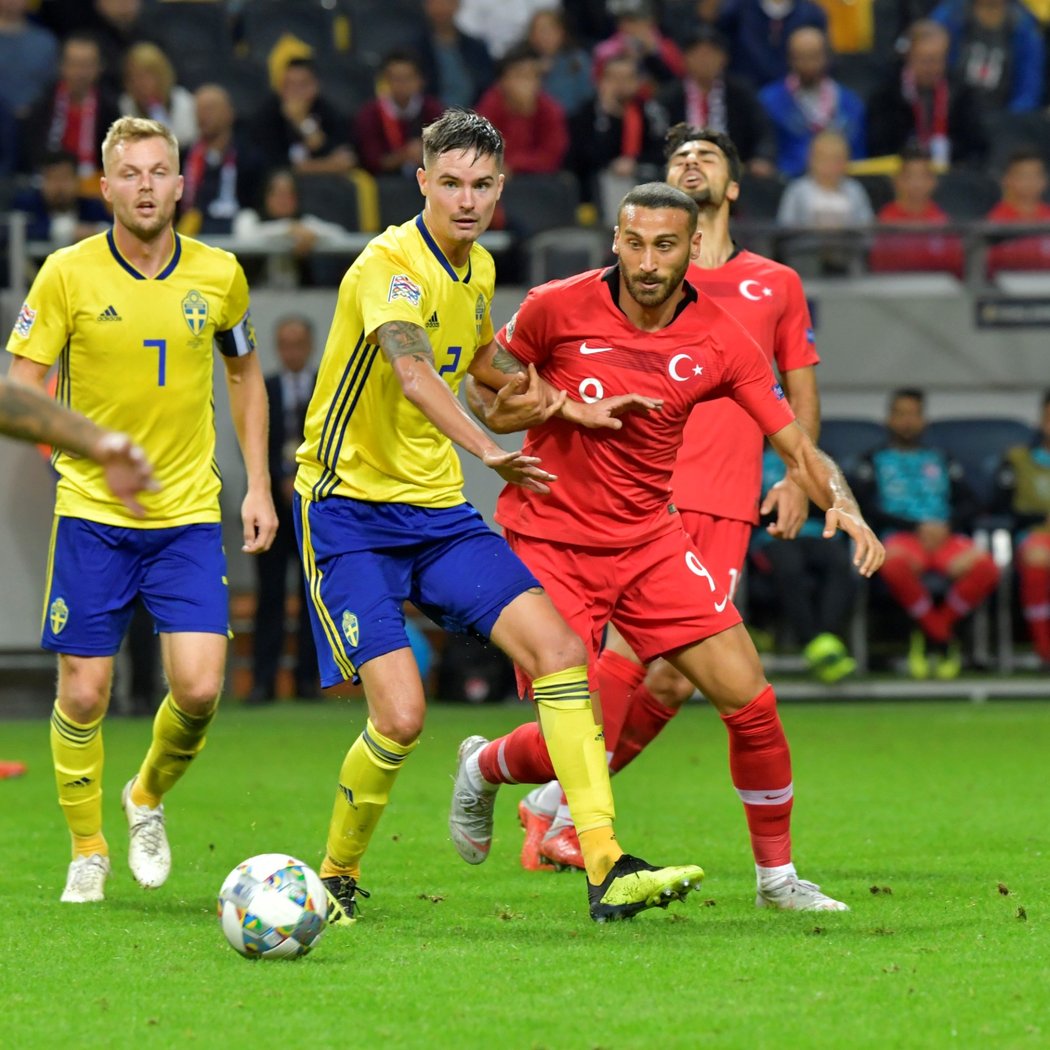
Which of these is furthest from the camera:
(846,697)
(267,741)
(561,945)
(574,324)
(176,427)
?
(846,697)

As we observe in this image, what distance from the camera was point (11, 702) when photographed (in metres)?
14.5

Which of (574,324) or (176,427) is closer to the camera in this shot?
(574,324)

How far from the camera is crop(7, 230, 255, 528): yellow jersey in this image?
22.0ft

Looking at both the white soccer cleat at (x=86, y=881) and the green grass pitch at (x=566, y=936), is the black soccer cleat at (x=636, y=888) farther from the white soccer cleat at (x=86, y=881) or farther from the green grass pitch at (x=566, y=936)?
the white soccer cleat at (x=86, y=881)

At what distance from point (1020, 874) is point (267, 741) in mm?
6299

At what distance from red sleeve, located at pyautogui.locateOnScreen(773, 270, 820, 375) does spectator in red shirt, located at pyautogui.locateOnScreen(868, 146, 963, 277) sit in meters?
8.06

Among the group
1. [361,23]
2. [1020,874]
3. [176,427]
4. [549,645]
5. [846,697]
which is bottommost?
[846,697]

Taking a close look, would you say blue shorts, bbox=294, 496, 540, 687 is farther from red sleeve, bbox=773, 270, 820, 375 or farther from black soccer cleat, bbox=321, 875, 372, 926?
red sleeve, bbox=773, 270, 820, 375

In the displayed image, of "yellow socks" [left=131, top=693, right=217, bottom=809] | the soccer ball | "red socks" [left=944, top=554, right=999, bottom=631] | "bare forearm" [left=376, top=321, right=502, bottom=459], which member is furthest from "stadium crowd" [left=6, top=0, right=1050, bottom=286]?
the soccer ball

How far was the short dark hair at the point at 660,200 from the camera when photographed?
6074mm

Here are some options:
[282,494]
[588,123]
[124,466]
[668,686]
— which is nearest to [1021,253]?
[588,123]

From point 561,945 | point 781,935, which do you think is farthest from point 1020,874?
point 561,945

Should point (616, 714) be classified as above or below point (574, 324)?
below

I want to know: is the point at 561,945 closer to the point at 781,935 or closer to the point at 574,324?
the point at 781,935
